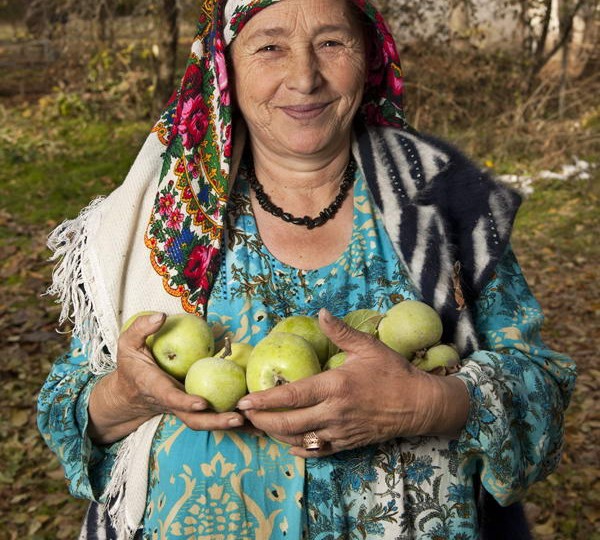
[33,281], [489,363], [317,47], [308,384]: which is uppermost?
[317,47]

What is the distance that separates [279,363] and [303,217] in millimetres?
732

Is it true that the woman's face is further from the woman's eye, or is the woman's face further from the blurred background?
the blurred background

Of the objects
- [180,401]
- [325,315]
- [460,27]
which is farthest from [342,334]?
[460,27]

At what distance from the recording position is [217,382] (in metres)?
1.69

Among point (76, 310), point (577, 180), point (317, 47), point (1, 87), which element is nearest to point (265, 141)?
point (317, 47)

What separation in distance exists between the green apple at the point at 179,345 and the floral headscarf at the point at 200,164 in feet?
0.97

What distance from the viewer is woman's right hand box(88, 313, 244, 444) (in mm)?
1712

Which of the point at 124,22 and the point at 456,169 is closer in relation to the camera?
the point at 456,169

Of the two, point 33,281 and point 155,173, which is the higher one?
point 155,173

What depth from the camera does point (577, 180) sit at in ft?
27.2

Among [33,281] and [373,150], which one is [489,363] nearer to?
[373,150]

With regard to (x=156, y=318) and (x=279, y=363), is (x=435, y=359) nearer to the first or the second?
(x=279, y=363)

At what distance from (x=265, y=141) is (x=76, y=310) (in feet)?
2.30

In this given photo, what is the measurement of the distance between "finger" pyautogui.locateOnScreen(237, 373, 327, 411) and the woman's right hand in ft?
0.32
